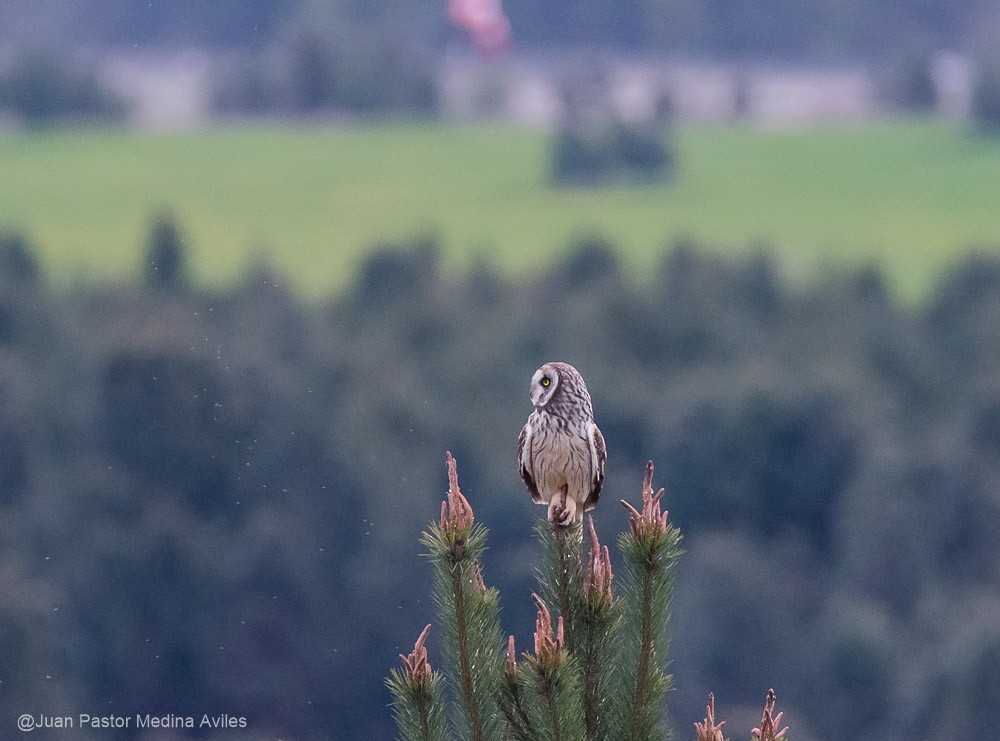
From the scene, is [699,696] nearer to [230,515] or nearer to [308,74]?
[230,515]

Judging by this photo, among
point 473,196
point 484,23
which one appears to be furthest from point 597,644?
point 473,196

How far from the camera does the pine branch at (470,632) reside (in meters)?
5.88

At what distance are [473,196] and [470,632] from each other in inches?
2873

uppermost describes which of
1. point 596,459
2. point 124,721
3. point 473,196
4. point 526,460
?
point 473,196

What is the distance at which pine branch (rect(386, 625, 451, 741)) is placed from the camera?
19.4ft

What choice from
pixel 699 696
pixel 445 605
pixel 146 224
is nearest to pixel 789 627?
pixel 699 696

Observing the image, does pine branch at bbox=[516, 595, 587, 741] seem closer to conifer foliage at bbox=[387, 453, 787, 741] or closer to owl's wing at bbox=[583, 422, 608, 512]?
conifer foliage at bbox=[387, 453, 787, 741]

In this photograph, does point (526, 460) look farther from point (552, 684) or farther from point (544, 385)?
point (552, 684)

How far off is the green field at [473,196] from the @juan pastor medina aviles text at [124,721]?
2328 centimetres

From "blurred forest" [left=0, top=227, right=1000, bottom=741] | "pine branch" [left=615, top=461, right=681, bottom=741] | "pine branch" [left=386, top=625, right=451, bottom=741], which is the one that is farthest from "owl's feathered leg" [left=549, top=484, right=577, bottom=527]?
"blurred forest" [left=0, top=227, right=1000, bottom=741]

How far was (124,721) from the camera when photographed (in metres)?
41.5

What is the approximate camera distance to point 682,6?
272 feet

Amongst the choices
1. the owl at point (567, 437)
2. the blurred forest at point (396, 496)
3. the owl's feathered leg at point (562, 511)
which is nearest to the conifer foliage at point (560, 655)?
the owl's feathered leg at point (562, 511)

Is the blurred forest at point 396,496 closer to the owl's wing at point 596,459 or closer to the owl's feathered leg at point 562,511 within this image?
the owl's wing at point 596,459
